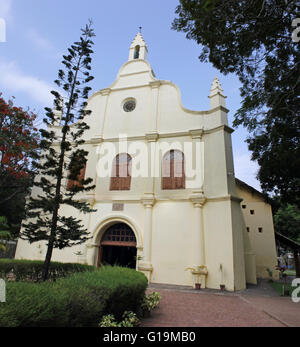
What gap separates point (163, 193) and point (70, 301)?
9177 millimetres

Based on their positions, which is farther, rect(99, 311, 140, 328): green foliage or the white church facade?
the white church facade

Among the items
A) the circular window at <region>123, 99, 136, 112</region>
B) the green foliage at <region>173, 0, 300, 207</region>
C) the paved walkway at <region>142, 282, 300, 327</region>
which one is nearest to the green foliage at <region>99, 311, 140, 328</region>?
the paved walkway at <region>142, 282, 300, 327</region>

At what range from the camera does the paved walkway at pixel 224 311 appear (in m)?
5.12

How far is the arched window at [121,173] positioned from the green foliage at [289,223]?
16.5 metres

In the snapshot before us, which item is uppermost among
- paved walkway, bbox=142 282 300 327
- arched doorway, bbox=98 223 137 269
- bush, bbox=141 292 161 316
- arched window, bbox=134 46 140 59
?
arched window, bbox=134 46 140 59

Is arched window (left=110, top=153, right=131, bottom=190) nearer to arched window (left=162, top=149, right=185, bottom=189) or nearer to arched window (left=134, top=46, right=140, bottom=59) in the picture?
arched window (left=162, top=149, right=185, bottom=189)

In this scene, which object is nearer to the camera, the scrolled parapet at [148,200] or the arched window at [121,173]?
the scrolled parapet at [148,200]

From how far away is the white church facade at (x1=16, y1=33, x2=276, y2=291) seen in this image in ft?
34.8

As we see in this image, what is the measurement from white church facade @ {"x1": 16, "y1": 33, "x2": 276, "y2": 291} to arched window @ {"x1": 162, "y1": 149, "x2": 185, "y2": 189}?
0.06 meters

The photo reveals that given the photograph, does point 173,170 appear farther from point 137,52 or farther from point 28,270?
point 137,52

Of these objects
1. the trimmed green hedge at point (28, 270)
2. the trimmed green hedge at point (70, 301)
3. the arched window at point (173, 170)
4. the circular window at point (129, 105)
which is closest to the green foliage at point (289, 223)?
the arched window at point (173, 170)

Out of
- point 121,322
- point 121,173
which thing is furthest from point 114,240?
point 121,322

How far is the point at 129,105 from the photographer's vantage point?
48.9ft

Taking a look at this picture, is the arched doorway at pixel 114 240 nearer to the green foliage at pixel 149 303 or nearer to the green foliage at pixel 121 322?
the green foliage at pixel 149 303
